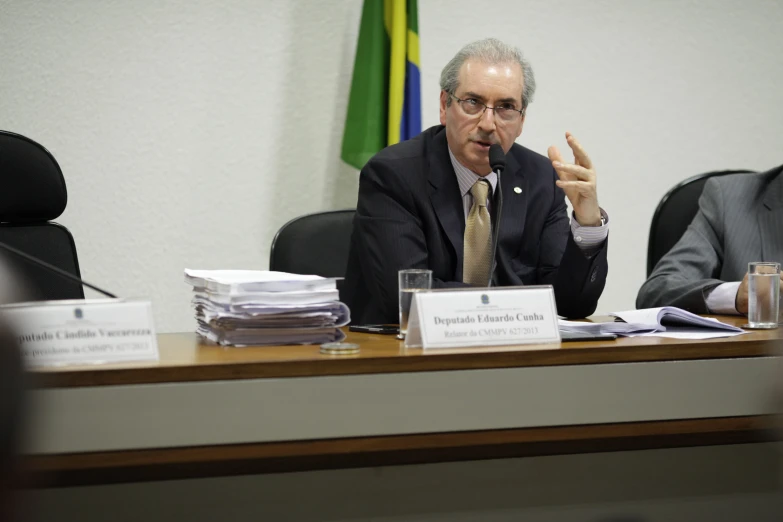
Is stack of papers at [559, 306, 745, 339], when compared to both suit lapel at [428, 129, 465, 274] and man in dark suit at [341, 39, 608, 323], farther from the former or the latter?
suit lapel at [428, 129, 465, 274]

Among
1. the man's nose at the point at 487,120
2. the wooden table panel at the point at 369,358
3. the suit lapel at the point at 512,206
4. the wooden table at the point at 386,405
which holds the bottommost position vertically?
the wooden table at the point at 386,405

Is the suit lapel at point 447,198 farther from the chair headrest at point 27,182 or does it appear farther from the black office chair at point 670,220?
the chair headrest at point 27,182

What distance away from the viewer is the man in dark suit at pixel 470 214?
217cm

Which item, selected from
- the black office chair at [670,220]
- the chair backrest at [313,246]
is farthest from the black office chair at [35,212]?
the black office chair at [670,220]

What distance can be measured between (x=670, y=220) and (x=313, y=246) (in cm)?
106

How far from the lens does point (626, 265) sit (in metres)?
3.86

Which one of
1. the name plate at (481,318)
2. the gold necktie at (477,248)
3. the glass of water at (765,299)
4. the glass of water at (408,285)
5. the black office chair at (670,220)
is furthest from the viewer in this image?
the black office chair at (670,220)

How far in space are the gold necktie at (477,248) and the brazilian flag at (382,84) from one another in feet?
3.53

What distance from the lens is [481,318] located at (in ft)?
4.88

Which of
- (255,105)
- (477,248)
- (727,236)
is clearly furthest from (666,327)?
(255,105)

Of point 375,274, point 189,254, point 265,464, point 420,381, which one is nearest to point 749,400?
point 420,381

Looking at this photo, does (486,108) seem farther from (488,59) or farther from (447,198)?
(447,198)

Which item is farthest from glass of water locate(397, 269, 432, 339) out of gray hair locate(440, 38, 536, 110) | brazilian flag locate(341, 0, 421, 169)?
brazilian flag locate(341, 0, 421, 169)

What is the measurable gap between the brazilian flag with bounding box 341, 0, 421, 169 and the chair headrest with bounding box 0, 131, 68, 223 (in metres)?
1.30
